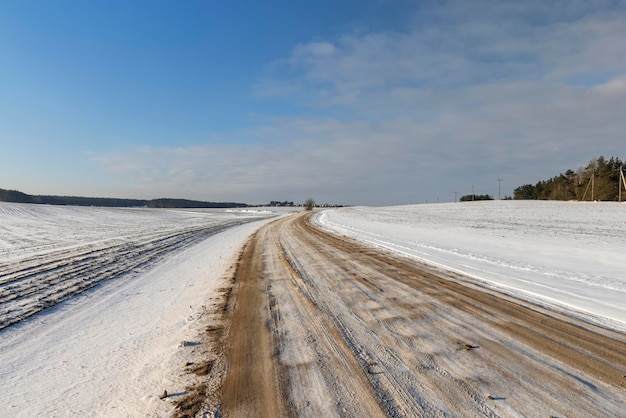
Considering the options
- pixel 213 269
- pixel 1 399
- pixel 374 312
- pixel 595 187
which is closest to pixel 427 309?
pixel 374 312


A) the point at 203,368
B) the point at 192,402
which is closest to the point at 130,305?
the point at 203,368

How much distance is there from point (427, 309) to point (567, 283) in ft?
12.7

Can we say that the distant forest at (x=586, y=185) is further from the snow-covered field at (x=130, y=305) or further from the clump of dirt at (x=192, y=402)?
the clump of dirt at (x=192, y=402)

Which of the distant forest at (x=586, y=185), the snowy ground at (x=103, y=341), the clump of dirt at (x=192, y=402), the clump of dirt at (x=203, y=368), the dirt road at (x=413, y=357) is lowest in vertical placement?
the snowy ground at (x=103, y=341)

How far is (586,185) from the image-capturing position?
279 ft

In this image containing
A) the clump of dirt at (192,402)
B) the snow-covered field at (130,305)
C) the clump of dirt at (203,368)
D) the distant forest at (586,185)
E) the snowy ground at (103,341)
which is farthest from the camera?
the distant forest at (586,185)

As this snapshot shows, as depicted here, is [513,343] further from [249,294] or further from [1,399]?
[1,399]

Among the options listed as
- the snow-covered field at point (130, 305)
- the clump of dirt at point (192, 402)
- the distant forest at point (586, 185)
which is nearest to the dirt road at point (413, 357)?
the clump of dirt at point (192, 402)

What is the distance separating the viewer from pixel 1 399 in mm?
3217

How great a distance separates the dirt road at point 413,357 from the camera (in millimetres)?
2855

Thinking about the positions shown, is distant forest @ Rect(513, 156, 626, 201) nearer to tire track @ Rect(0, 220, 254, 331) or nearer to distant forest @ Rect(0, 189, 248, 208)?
tire track @ Rect(0, 220, 254, 331)

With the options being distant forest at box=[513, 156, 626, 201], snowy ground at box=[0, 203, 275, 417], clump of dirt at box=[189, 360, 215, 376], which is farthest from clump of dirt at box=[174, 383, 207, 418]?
distant forest at box=[513, 156, 626, 201]

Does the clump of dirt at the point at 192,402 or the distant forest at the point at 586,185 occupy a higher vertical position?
the distant forest at the point at 586,185

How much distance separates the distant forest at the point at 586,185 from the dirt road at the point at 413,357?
76652 mm
